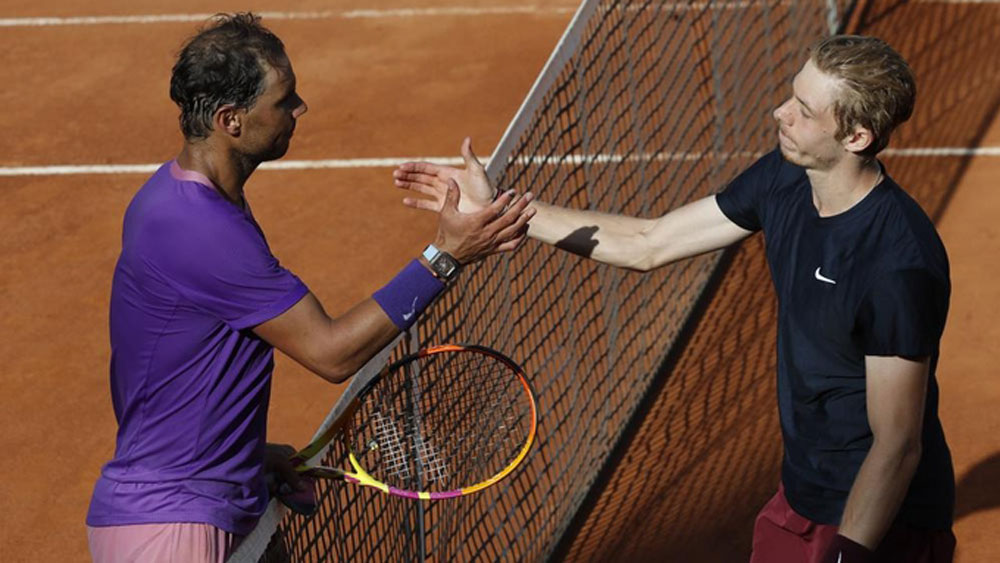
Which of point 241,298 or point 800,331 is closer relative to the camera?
point 241,298

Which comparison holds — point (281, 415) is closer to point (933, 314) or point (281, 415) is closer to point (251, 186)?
point (251, 186)

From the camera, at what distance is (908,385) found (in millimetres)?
3838

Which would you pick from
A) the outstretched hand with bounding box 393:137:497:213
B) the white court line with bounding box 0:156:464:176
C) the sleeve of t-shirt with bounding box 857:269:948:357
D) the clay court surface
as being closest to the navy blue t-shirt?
the sleeve of t-shirt with bounding box 857:269:948:357

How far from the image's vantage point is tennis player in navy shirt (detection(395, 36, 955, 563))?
12.7 ft

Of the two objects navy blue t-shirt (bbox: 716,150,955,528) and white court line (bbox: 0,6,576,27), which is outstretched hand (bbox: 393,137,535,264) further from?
white court line (bbox: 0,6,576,27)

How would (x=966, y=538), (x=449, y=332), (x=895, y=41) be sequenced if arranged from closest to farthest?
(x=449, y=332)
(x=966, y=538)
(x=895, y=41)

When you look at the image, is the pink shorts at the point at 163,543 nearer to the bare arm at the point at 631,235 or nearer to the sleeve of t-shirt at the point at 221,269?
the sleeve of t-shirt at the point at 221,269

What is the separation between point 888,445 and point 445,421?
1533 millimetres

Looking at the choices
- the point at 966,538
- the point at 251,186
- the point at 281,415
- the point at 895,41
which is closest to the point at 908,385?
the point at 966,538

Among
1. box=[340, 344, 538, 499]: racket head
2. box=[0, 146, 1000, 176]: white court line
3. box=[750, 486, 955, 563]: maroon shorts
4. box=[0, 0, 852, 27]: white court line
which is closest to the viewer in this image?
box=[750, 486, 955, 563]: maroon shorts

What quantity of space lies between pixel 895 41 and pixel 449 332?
23.7ft

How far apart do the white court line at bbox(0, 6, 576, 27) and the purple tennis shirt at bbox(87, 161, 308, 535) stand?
947 cm

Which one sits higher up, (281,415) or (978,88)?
(978,88)

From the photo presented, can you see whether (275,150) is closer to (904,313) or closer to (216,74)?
(216,74)
